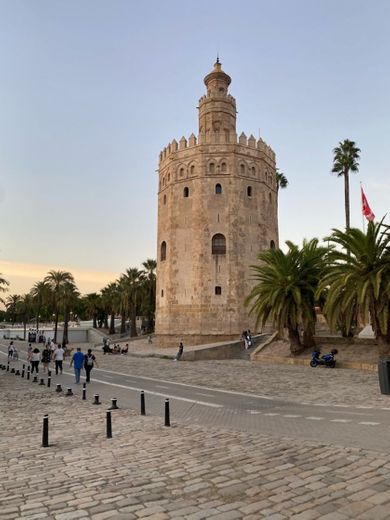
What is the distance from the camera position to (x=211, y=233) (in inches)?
1548

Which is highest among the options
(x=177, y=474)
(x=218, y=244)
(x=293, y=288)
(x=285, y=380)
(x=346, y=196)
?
(x=346, y=196)

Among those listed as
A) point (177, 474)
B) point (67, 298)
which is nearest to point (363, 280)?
point (177, 474)

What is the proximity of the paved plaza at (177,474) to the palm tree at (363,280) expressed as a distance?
42.4ft

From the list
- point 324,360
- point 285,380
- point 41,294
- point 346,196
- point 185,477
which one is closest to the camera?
point 185,477

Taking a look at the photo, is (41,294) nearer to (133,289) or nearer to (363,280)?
(133,289)

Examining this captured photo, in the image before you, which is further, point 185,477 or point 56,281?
point 56,281

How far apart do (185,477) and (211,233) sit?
111 feet

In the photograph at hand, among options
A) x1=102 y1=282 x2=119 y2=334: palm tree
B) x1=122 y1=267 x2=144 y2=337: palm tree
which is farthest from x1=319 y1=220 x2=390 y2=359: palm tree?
x1=102 y1=282 x2=119 y2=334: palm tree

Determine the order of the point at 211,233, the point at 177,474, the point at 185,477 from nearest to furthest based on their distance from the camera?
the point at 185,477 < the point at 177,474 < the point at 211,233

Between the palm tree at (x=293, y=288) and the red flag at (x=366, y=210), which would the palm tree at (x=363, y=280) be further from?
the red flag at (x=366, y=210)

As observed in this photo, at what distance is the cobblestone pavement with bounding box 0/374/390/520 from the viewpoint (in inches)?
191

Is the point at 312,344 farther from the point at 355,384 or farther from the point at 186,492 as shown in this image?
the point at 186,492

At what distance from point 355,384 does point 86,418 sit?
Result: 10566mm

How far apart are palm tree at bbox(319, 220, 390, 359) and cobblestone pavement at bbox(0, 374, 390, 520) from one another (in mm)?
13429
